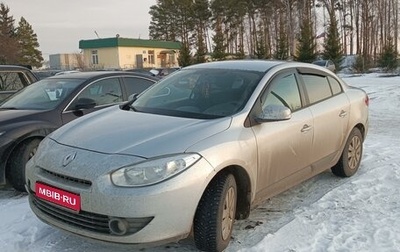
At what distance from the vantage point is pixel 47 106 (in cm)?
566

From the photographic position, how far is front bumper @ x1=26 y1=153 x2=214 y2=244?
117 inches

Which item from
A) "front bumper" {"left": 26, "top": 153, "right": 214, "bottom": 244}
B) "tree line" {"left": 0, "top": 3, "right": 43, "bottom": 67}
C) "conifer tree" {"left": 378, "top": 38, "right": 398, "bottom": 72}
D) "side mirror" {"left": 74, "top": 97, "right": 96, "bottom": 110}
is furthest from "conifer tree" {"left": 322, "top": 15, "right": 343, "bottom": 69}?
"tree line" {"left": 0, "top": 3, "right": 43, "bottom": 67}

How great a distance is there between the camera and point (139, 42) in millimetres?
57906

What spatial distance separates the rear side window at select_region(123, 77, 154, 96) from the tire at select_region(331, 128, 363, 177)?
315 centimetres

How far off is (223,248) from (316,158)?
177cm

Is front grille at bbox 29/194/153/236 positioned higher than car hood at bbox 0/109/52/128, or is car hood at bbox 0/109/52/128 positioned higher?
car hood at bbox 0/109/52/128

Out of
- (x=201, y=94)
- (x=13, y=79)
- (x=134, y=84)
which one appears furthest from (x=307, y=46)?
(x=201, y=94)

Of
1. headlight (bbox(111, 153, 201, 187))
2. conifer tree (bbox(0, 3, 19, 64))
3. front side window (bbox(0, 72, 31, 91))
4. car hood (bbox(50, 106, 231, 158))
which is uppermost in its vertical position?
conifer tree (bbox(0, 3, 19, 64))

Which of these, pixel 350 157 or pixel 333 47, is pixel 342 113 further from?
pixel 333 47

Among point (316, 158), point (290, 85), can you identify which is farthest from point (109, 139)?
point (316, 158)

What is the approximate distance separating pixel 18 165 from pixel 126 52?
53.8 metres

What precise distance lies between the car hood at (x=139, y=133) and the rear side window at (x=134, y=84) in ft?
8.53

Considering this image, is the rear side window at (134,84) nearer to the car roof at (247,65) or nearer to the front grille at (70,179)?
the car roof at (247,65)

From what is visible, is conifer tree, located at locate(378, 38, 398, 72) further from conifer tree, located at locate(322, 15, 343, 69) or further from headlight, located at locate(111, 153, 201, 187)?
headlight, located at locate(111, 153, 201, 187)
